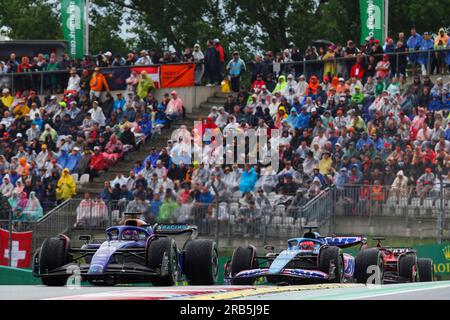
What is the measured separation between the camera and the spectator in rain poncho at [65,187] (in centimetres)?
3284

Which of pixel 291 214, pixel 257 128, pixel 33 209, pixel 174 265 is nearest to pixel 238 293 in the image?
pixel 174 265

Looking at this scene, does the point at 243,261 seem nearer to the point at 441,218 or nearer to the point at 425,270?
the point at 425,270

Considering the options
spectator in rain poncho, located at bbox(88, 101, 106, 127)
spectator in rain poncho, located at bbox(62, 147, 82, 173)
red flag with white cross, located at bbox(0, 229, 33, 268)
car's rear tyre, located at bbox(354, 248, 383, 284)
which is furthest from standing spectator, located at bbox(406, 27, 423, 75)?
car's rear tyre, located at bbox(354, 248, 383, 284)

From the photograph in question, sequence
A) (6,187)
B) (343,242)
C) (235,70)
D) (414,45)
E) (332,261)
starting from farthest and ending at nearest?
(235,70) → (414,45) → (6,187) → (343,242) → (332,261)

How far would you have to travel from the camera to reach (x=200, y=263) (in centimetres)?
2102

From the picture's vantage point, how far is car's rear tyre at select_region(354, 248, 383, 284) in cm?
2211

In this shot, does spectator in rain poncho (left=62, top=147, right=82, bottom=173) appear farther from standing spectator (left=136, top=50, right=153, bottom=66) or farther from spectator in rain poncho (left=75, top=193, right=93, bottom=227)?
spectator in rain poncho (left=75, top=193, right=93, bottom=227)

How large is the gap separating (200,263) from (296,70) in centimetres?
1542

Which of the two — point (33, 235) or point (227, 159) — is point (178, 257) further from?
point (227, 159)

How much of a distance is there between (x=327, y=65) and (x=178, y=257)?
1474 centimetres

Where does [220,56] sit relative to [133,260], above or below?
above

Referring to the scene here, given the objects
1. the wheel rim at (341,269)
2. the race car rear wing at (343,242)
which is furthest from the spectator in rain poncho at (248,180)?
the wheel rim at (341,269)

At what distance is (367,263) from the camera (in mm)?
22234
